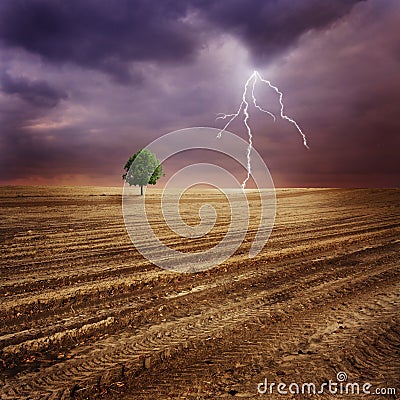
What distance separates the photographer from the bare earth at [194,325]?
314 centimetres

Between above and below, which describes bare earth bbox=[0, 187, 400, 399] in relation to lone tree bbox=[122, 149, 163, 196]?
below

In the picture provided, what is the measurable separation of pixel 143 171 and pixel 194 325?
149 ft

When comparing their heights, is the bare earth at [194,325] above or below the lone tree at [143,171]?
below

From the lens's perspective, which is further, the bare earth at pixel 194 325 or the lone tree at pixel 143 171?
the lone tree at pixel 143 171

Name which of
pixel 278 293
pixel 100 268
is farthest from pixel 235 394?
pixel 100 268

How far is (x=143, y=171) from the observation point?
48.4 m

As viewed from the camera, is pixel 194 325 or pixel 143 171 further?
pixel 143 171

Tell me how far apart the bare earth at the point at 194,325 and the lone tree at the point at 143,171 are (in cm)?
3985

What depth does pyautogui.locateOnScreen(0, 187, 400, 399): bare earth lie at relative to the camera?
3.14 meters

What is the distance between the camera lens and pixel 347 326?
168 inches

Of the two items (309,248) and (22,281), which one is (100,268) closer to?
(22,281)

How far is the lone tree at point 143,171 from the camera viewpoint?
4800 centimetres

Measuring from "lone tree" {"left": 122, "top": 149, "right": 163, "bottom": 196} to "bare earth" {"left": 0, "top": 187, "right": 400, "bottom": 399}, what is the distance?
39852mm

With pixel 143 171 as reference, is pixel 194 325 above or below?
below
